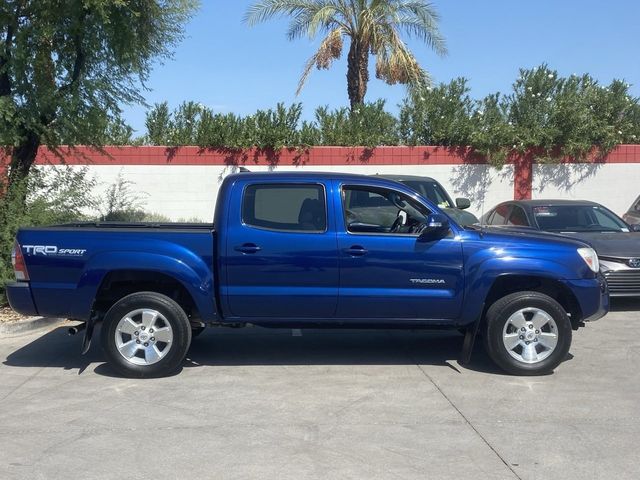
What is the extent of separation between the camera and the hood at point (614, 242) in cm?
974

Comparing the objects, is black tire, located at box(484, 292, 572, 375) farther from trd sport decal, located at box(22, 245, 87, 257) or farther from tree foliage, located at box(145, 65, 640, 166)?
tree foliage, located at box(145, 65, 640, 166)

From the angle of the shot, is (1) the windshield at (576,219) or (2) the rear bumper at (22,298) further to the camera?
(1) the windshield at (576,219)

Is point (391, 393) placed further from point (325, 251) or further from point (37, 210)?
point (37, 210)

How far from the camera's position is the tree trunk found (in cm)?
2036

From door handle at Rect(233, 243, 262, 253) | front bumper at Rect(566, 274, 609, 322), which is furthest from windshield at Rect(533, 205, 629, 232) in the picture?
door handle at Rect(233, 243, 262, 253)

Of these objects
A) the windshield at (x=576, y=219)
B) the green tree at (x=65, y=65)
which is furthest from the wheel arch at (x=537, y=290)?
the green tree at (x=65, y=65)

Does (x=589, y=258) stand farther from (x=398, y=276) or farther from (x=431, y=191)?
(x=431, y=191)

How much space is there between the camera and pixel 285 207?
7.04 metres

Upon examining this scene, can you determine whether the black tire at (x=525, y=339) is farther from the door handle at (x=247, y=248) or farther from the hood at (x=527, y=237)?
the door handle at (x=247, y=248)

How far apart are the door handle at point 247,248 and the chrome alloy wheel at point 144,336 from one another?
1.00m

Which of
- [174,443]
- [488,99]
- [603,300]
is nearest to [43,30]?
[174,443]

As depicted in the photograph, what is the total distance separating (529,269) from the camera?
269 inches

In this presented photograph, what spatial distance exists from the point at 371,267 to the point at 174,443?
8.33 ft

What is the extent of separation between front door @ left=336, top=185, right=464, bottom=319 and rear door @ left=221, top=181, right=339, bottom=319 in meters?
0.16
